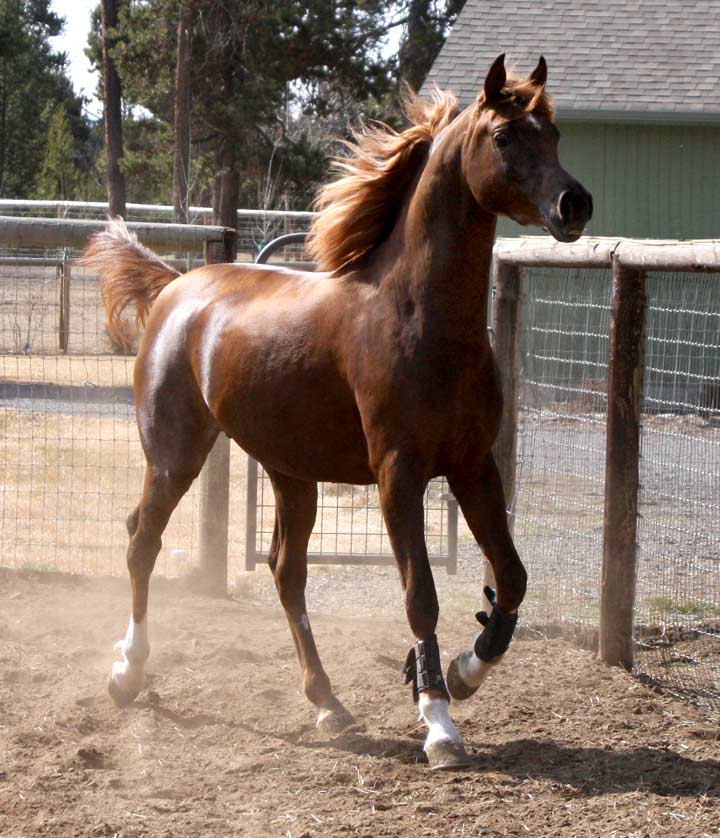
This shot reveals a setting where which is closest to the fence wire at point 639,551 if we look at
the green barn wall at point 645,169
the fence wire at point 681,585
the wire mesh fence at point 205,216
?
the fence wire at point 681,585

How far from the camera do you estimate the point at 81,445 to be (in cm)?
1157

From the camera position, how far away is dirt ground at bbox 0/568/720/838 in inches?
144

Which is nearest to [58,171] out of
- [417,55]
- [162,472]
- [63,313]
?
[417,55]

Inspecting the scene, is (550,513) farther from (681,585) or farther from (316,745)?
(316,745)

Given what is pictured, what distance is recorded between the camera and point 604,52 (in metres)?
16.7

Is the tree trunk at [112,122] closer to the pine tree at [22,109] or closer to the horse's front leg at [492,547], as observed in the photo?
the pine tree at [22,109]

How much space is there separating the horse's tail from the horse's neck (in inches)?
78.1

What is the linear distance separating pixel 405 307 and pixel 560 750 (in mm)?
1745

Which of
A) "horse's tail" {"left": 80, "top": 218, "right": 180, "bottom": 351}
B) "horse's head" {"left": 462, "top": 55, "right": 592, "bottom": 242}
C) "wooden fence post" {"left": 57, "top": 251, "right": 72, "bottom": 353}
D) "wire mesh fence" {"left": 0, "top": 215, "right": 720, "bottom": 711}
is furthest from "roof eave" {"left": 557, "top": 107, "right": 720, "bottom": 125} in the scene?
"horse's head" {"left": 462, "top": 55, "right": 592, "bottom": 242}

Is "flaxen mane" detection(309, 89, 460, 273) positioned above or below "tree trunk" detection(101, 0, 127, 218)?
below

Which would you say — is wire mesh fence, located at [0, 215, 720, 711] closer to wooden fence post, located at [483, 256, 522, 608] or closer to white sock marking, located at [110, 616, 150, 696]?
wooden fence post, located at [483, 256, 522, 608]

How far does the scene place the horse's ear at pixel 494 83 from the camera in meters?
3.81

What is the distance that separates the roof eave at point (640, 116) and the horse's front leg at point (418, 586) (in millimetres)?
12430

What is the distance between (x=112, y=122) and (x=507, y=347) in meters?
19.5
